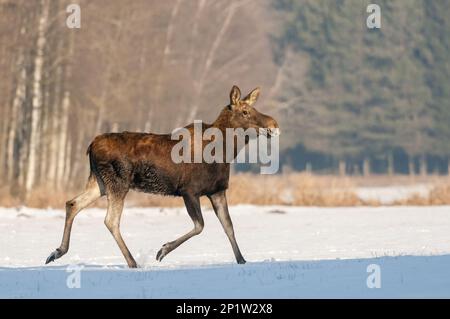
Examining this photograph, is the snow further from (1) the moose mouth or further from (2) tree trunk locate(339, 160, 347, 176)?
(1) the moose mouth

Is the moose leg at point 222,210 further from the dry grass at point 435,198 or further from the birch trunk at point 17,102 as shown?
the birch trunk at point 17,102

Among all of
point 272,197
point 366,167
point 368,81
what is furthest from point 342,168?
point 272,197

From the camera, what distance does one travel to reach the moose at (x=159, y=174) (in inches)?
591

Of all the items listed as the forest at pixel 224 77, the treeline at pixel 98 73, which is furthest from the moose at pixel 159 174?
the forest at pixel 224 77

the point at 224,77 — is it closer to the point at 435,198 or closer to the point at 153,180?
the point at 435,198

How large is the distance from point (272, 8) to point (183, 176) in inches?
2623

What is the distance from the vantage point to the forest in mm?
39219

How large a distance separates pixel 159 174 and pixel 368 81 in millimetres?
64977

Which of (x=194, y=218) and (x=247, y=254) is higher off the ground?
(x=194, y=218)

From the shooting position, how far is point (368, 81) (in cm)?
7906

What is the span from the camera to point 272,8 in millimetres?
80750

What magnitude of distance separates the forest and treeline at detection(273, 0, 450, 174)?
9cm

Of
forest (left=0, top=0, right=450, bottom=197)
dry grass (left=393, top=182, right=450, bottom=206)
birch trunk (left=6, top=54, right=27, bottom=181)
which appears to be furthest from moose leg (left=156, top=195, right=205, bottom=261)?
birch trunk (left=6, top=54, right=27, bottom=181)

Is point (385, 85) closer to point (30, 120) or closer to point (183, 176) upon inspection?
point (30, 120)
